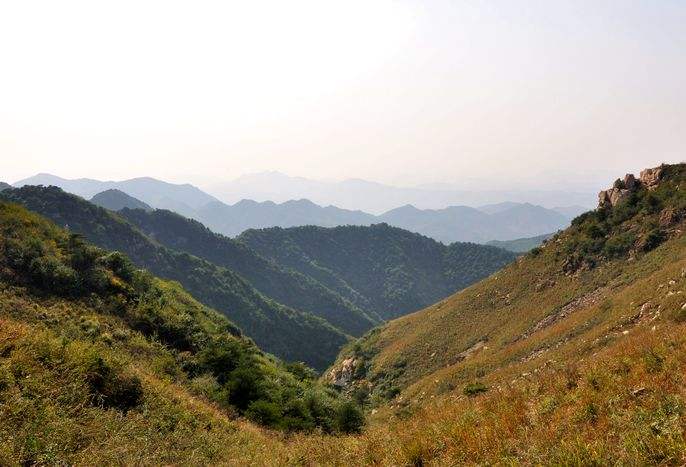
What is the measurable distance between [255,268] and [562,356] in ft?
521

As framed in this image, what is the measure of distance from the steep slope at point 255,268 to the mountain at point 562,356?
9664 centimetres

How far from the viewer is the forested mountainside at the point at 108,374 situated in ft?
31.8

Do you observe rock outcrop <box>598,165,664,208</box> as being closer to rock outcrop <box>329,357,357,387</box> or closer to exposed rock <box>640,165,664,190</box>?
exposed rock <box>640,165,664,190</box>

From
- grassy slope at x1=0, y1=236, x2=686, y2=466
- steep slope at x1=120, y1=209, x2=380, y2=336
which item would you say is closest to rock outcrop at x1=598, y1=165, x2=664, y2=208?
grassy slope at x1=0, y1=236, x2=686, y2=466

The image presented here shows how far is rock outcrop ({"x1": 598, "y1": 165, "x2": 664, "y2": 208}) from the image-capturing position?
46331 millimetres

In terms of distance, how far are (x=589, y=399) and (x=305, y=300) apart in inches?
6434

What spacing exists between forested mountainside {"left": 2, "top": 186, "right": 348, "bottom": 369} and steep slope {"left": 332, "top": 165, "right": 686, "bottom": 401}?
5894 cm

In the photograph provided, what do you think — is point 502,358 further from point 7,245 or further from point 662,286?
point 7,245

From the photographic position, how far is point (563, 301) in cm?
3619

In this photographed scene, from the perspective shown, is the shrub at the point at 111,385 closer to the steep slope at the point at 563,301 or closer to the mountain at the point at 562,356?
the mountain at the point at 562,356

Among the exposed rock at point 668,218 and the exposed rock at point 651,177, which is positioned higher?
the exposed rock at point 651,177

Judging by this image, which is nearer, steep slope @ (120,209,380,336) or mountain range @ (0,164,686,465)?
mountain range @ (0,164,686,465)

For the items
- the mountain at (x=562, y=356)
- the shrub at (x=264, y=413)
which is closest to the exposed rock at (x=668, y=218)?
the mountain at (x=562, y=356)

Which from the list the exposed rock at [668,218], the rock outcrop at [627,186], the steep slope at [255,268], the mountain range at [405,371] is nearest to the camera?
the mountain range at [405,371]
